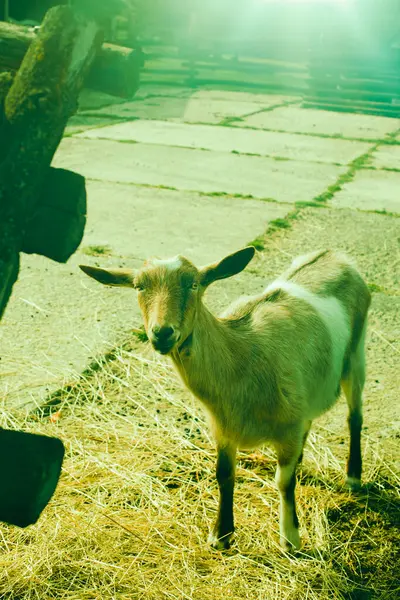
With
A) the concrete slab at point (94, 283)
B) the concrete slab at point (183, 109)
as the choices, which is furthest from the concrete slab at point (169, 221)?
the concrete slab at point (183, 109)

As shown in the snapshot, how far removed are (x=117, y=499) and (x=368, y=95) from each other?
15.1 meters

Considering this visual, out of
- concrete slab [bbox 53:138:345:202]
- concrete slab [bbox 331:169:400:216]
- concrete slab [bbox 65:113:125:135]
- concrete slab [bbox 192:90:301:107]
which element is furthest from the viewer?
concrete slab [bbox 192:90:301:107]

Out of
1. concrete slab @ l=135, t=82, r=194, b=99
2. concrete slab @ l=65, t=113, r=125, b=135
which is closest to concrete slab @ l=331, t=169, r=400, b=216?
concrete slab @ l=65, t=113, r=125, b=135

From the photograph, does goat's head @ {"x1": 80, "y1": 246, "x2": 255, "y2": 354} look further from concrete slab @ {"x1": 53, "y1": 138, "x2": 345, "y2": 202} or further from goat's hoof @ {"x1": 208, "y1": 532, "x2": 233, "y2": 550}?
concrete slab @ {"x1": 53, "y1": 138, "x2": 345, "y2": 202}

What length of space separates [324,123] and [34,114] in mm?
12302

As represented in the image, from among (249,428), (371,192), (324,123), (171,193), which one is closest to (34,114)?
(249,428)

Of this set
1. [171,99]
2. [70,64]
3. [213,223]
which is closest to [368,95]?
[171,99]

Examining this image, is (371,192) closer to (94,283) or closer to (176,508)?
(94,283)

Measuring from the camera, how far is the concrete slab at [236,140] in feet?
35.1

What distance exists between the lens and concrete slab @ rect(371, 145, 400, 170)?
1022 centimetres

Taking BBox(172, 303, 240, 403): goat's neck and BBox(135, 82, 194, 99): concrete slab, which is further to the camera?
BBox(135, 82, 194, 99): concrete slab

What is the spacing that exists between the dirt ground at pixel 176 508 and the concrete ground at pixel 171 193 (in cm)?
45

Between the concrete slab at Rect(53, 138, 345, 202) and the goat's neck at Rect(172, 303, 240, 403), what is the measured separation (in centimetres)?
522

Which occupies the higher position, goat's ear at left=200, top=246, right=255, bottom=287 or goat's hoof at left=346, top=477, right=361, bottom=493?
goat's ear at left=200, top=246, right=255, bottom=287
